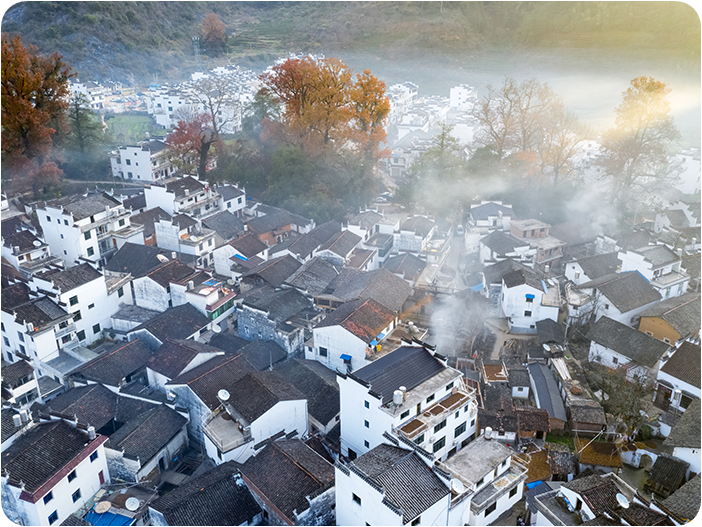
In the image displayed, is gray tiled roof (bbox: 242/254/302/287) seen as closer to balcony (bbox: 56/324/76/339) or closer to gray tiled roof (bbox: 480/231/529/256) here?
balcony (bbox: 56/324/76/339)

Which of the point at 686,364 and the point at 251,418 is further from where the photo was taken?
the point at 686,364

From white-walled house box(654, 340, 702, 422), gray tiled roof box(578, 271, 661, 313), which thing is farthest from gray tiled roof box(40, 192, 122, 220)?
white-walled house box(654, 340, 702, 422)

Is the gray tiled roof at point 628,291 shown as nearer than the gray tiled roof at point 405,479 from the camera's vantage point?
No

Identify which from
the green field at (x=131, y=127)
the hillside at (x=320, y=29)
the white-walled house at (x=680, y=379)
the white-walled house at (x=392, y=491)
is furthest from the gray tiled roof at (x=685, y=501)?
the hillside at (x=320, y=29)

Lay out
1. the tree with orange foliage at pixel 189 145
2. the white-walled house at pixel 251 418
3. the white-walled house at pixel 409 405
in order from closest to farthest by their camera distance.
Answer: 1. the white-walled house at pixel 409 405
2. the white-walled house at pixel 251 418
3. the tree with orange foliage at pixel 189 145

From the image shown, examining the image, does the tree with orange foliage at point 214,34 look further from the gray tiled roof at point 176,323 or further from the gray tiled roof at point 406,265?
the gray tiled roof at point 176,323

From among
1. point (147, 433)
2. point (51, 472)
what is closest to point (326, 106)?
point (147, 433)

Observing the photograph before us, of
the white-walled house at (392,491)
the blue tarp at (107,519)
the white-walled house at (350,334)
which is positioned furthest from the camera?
the white-walled house at (350,334)

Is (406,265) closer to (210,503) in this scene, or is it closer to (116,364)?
(116,364)
